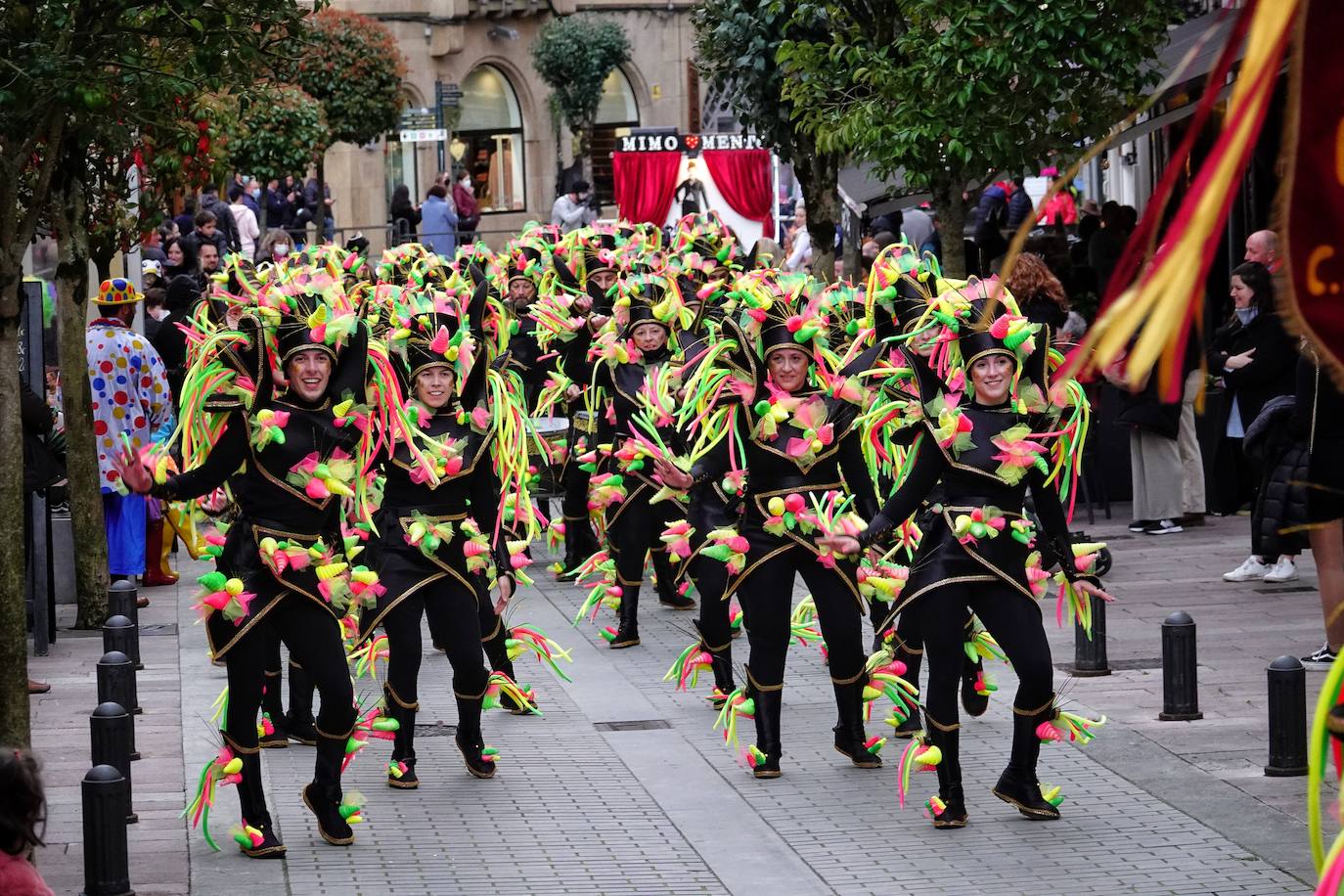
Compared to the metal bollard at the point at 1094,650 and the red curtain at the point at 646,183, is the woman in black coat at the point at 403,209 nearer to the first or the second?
the red curtain at the point at 646,183

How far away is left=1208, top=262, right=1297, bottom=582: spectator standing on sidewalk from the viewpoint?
13602 mm

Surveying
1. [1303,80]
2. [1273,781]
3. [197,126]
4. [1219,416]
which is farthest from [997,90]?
[1303,80]

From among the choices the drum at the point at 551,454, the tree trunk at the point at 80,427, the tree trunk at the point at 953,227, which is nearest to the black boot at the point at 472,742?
the drum at the point at 551,454

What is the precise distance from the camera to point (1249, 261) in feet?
46.4

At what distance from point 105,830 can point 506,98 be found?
150 ft

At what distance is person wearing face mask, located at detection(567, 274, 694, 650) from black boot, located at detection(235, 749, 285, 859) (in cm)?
466

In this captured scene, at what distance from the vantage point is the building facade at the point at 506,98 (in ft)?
157

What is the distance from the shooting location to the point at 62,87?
27.0ft

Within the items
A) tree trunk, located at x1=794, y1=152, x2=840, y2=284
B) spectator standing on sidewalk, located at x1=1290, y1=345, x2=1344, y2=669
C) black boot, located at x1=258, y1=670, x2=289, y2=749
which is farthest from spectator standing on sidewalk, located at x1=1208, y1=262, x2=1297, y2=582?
black boot, located at x1=258, y1=670, x2=289, y2=749

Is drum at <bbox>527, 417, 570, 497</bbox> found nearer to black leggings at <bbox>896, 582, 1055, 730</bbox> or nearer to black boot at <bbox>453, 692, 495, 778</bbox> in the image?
black boot at <bbox>453, 692, 495, 778</bbox>

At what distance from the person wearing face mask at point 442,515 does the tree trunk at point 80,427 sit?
4317mm

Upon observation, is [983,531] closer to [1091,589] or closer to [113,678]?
[1091,589]

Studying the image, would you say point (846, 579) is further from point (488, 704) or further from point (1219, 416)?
point (1219, 416)

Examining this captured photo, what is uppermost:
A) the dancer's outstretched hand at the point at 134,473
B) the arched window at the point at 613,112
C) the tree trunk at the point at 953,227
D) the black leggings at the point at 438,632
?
the arched window at the point at 613,112
